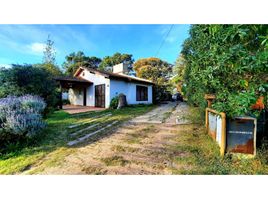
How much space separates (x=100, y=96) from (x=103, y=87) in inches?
23.1

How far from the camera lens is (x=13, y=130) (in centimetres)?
314

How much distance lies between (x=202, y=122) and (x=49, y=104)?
499 centimetres

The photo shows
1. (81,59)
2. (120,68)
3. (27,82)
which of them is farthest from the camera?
(120,68)

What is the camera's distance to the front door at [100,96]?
32.2 ft

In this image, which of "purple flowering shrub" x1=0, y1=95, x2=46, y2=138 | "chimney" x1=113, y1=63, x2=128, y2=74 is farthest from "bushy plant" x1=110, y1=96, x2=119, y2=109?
"purple flowering shrub" x1=0, y1=95, x2=46, y2=138

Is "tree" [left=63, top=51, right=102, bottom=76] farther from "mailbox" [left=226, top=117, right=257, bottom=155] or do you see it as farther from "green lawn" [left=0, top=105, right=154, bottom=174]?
"mailbox" [left=226, top=117, right=257, bottom=155]

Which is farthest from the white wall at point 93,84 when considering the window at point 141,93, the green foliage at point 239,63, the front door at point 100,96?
the green foliage at point 239,63

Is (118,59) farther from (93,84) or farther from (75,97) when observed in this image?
(75,97)

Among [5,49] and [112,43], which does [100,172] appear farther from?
[5,49]

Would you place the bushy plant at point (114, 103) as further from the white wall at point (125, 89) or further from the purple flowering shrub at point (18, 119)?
the purple flowering shrub at point (18, 119)

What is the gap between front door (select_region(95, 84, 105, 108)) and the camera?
32.2 feet

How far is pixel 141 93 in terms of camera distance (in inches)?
453

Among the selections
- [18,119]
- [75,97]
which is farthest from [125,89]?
[18,119]

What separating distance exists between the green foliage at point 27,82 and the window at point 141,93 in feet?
18.5
